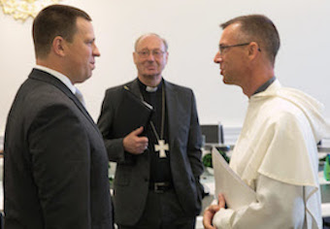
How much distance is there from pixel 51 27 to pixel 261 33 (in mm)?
864

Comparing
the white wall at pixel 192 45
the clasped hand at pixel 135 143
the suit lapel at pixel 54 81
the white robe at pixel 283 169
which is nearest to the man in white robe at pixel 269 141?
the white robe at pixel 283 169

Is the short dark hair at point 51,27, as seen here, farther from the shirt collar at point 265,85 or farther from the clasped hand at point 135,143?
the clasped hand at point 135,143

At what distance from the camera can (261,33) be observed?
173cm

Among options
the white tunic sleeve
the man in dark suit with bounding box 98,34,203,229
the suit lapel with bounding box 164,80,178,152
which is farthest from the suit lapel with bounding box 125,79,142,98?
the white tunic sleeve

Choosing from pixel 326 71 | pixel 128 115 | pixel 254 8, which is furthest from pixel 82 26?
pixel 326 71

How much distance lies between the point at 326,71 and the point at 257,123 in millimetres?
4034

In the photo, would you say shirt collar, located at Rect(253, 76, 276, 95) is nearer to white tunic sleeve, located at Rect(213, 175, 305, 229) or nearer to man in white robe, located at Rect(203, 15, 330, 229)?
man in white robe, located at Rect(203, 15, 330, 229)

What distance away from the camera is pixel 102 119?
280 centimetres

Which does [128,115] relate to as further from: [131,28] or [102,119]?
[131,28]

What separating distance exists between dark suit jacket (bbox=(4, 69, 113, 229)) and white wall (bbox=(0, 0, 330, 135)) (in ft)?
9.81

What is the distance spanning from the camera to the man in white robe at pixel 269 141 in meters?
1.44

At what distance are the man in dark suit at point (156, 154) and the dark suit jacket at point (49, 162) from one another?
1.09 meters

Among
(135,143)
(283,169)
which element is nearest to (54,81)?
(283,169)

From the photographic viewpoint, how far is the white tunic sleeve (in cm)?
143
